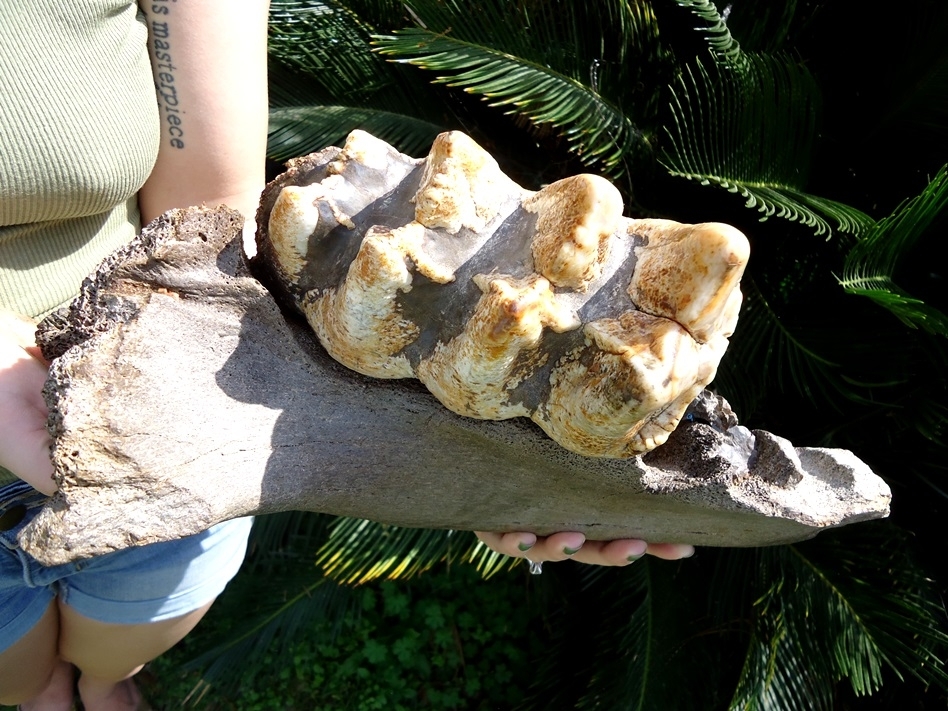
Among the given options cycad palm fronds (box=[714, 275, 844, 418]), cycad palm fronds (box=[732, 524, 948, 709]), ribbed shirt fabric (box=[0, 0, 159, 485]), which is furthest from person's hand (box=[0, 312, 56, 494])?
cycad palm fronds (box=[732, 524, 948, 709])

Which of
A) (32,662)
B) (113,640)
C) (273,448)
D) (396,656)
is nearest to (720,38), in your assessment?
(273,448)

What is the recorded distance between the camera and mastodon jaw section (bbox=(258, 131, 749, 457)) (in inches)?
26.5

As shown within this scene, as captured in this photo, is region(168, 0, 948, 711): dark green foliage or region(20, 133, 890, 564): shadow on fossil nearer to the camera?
region(20, 133, 890, 564): shadow on fossil

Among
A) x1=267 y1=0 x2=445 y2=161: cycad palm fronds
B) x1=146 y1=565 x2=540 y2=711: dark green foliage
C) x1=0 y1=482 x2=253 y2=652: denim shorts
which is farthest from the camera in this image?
x1=146 y1=565 x2=540 y2=711: dark green foliage

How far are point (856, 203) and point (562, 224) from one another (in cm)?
156

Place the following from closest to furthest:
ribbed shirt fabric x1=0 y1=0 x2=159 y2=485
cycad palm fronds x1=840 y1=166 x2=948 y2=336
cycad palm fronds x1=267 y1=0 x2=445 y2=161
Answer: ribbed shirt fabric x1=0 y1=0 x2=159 y2=485 → cycad palm fronds x1=840 y1=166 x2=948 y2=336 → cycad palm fronds x1=267 y1=0 x2=445 y2=161

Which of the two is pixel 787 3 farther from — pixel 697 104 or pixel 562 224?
pixel 562 224

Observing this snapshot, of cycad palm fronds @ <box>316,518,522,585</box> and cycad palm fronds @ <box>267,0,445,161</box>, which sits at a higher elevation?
cycad palm fronds @ <box>267,0,445,161</box>

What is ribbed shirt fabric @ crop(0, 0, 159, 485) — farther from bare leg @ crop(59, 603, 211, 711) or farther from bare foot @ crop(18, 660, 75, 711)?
bare foot @ crop(18, 660, 75, 711)

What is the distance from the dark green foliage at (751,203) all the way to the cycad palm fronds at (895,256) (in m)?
0.04

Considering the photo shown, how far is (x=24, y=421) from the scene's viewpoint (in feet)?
2.55

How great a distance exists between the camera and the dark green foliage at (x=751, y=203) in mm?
1637

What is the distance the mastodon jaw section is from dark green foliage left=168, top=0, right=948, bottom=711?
91cm

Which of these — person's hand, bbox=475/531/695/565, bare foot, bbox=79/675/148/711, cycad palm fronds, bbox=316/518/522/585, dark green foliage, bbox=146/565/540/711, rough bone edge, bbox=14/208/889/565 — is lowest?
dark green foliage, bbox=146/565/540/711
